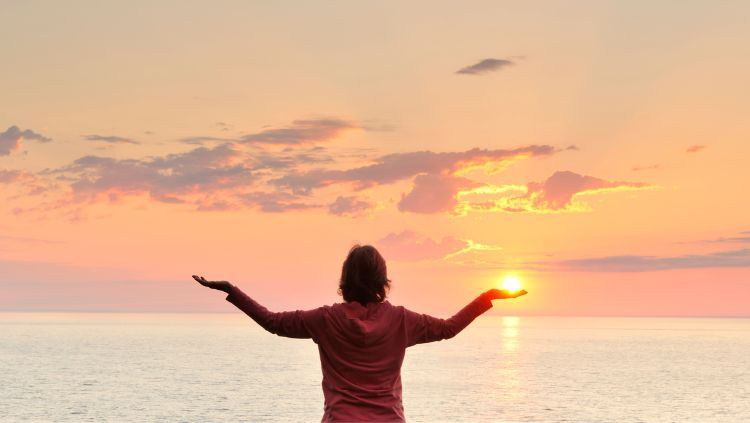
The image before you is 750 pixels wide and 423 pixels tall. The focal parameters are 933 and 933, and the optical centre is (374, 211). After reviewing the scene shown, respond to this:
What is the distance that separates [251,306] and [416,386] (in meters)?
100

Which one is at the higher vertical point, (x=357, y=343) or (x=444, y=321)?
(x=444, y=321)

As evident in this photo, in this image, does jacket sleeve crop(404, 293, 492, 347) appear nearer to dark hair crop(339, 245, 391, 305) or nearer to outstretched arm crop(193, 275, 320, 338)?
dark hair crop(339, 245, 391, 305)

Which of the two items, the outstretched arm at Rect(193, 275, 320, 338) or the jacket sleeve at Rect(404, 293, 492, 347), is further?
the jacket sleeve at Rect(404, 293, 492, 347)

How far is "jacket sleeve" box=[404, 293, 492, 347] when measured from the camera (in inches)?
233

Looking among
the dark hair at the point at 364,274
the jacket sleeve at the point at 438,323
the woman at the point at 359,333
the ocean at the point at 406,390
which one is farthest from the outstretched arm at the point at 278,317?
the ocean at the point at 406,390

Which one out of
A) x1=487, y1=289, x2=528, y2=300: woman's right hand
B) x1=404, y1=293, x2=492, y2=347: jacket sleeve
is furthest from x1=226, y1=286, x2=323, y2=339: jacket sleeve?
x1=487, y1=289, x2=528, y2=300: woman's right hand

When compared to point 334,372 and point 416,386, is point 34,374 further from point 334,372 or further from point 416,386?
point 334,372

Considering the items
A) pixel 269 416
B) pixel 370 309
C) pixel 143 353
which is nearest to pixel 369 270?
pixel 370 309

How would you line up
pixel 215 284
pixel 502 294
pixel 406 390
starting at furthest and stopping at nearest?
pixel 406 390 < pixel 502 294 < pixel 215 284

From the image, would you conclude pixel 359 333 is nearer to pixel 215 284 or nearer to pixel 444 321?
pixel 444 321

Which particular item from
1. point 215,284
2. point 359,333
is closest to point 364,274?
point 359,333

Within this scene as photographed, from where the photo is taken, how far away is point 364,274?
231 inches

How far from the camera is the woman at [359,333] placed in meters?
5.82

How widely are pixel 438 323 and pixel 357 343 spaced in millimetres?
532
